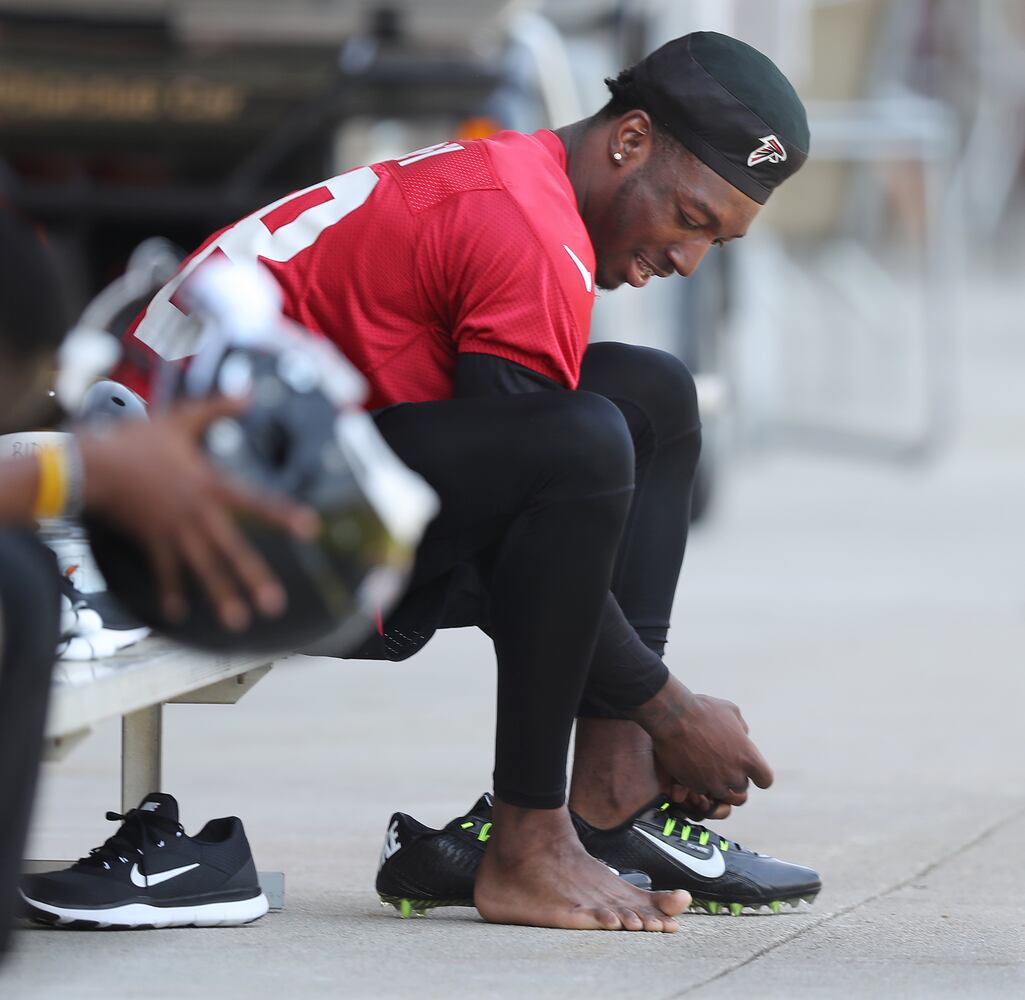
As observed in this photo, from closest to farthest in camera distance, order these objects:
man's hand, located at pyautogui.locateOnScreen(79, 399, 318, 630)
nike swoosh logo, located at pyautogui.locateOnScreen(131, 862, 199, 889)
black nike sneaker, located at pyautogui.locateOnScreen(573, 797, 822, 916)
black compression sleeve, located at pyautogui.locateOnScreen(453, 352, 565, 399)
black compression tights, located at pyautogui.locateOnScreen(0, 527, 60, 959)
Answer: man's hand, located at pyautogui.locateOnScreen(79, 399, 318, 630)
black compression tights, located at pyautogui.locateOnScreen(0, 527, 60, 959)
black compression sleeve, located at pyautogui.locateOnScreen(453, 352, 565, 399)
nike swoosh logo, located at pyautogui.locateOnScreen(131, 862, 199, 889)
black nike sneaker, located at pyautogui.locateOnScreen(573, 797, 822, 916)

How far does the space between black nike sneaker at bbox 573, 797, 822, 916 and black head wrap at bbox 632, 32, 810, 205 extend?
37.9 inches

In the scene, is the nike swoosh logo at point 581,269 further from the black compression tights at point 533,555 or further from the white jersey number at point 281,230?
the white jersey number at point 281,230

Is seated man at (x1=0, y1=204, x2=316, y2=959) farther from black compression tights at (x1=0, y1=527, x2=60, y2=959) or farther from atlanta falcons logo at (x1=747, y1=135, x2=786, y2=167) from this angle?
atlanta falcons logo at (x1=747, y1=135, x2=786, y2=167)

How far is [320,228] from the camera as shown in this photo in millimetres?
2988

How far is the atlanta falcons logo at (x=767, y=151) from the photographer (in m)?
3.05

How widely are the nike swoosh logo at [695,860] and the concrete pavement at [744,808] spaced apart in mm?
81

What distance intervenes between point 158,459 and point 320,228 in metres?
Result: 0.94

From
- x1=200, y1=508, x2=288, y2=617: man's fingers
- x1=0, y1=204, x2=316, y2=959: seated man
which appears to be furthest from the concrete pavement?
x1=200, y1=508, x2=288, y2=617: man's fingers

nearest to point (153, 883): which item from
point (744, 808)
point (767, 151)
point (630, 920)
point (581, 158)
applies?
point (630, 920)

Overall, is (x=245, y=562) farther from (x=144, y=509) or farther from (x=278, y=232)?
(x=278, y=232)

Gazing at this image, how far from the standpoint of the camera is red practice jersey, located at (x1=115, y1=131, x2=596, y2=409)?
2852 mm

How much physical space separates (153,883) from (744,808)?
1.53 metres

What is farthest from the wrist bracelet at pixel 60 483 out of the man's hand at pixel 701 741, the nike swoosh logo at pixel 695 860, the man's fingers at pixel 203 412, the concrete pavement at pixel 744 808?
Result: the nike swoosh logo at pixel 695 860

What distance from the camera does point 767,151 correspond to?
10.0 feet
